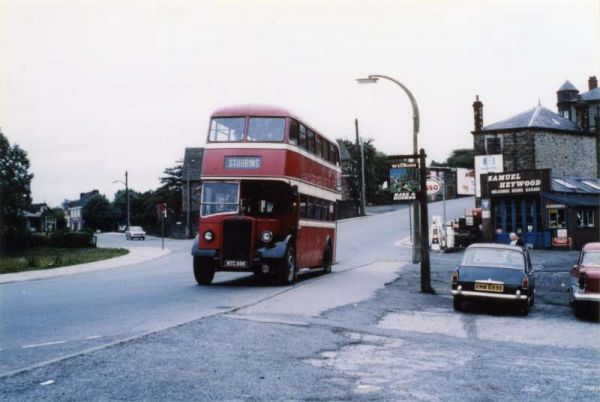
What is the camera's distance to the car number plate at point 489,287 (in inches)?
571

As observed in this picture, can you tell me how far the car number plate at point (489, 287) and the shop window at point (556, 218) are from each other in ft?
82.7

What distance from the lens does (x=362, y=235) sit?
45.7 meters

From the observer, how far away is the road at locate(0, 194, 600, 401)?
6656 mm

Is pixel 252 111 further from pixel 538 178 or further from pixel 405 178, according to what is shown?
pixel 538 178

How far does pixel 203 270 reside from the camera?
17.8 metres

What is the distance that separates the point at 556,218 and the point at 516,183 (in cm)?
320

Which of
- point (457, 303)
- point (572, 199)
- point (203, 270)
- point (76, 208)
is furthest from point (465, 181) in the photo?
point (76, 208)

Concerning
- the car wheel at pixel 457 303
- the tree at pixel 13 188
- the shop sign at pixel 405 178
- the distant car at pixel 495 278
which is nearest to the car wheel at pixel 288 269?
the shop sign at pixel 405 178

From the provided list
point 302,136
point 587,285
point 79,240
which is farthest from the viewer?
point 79,240

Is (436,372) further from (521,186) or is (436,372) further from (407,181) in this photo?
(521,186)

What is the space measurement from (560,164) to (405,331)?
44150 mm

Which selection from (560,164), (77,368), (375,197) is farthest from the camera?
(375,197)

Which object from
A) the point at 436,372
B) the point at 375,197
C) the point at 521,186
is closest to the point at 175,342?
the point at 436,372

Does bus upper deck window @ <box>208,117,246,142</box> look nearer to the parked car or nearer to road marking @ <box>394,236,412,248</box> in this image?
the parked car
